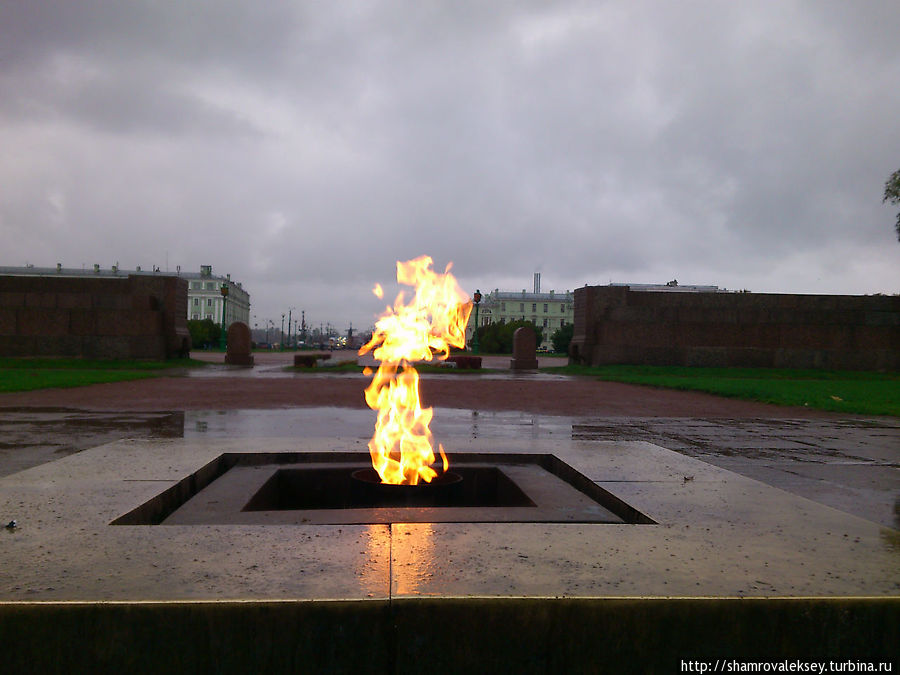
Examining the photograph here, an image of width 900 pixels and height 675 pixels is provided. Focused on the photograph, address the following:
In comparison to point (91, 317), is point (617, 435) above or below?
below

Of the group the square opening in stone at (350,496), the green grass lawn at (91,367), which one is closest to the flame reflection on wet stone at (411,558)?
the square opening in stone at (350,496)

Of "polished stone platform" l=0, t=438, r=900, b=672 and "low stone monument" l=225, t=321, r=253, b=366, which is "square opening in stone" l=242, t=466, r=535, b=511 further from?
"low stone monument" l=225, t=321, r=253, b=366

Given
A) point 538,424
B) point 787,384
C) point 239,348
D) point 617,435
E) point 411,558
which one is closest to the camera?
point 411,558

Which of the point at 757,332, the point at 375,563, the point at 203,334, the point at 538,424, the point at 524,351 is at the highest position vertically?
the point at 757,332

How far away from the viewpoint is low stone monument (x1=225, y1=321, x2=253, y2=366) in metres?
25.2

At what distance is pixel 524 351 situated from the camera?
82.7 ft

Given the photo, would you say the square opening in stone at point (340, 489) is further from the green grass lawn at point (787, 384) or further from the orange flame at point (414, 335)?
the green grass lawn at point (787, 384)

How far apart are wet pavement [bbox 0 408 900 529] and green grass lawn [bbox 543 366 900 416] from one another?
7.51 ft

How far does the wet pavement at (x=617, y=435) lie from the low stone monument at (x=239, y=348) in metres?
16.5

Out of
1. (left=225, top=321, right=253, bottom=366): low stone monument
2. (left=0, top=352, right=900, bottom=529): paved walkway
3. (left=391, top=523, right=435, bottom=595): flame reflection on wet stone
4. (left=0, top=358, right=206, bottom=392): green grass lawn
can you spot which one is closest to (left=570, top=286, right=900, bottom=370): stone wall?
(left=0, top=352, right=900, bottom=529): paved walkway

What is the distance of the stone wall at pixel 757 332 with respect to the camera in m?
22.8

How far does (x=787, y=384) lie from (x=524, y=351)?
10252mm

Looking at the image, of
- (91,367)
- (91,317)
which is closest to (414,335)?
(91,367)

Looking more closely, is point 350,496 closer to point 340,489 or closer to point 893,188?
point 340,489
